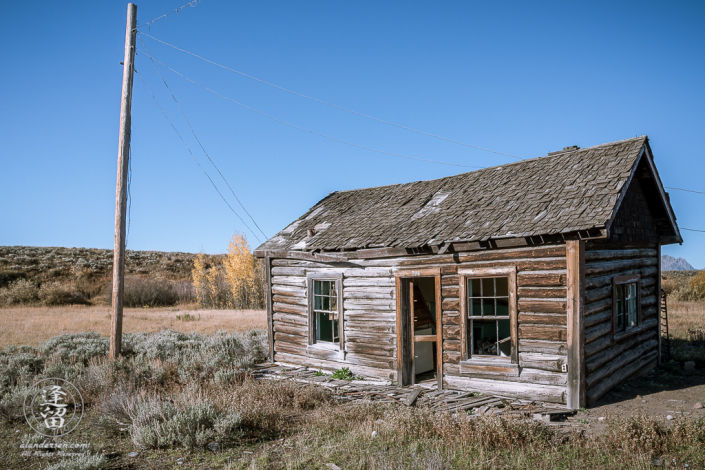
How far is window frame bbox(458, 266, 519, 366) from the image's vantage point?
814cm

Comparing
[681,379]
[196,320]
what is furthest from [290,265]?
[196,320]

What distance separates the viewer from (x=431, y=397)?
8.27m

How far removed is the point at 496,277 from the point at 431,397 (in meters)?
2.52

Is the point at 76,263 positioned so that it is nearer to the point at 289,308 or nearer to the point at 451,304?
A: the point at 289,308

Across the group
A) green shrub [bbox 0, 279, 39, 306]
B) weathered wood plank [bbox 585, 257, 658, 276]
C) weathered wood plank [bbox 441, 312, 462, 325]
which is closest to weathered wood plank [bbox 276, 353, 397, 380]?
weathered wood plank [bbox 441, 312, 462, 325]

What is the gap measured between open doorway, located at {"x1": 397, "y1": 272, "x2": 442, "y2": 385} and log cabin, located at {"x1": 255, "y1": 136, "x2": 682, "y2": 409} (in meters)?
0.03

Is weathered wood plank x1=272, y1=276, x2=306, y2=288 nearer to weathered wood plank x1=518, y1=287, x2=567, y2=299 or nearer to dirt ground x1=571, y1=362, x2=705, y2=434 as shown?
weathered wood plank x1=518, y1=287, x2=567, y2=299

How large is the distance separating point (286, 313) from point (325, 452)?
21.4ft

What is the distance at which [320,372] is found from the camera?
10.9 meters

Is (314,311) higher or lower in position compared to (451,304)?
lower

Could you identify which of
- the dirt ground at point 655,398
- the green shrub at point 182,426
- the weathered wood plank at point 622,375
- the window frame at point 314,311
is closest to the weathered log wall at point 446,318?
the window frame at point 314,311

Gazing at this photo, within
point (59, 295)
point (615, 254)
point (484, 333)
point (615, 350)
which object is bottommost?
point (59, 295)

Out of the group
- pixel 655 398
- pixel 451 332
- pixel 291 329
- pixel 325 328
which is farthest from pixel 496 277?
pixel 291 329

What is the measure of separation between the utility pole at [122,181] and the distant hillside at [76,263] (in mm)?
27235
